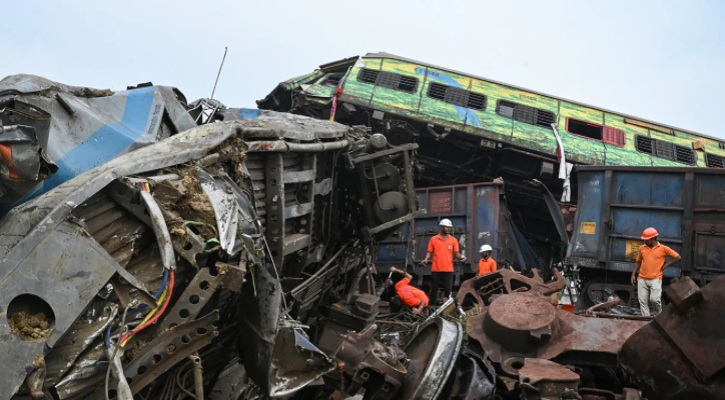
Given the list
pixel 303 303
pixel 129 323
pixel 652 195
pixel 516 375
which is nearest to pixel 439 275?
pixel 652 195

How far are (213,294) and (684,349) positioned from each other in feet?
→ 7.37

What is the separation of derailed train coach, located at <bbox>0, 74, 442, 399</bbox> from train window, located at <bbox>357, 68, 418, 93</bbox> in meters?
7.72

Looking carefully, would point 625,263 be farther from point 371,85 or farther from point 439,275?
point 371,85

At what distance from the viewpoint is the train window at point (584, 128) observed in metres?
12.3

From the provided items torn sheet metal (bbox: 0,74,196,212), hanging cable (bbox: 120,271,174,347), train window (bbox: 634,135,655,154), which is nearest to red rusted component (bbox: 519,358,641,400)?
hanging cable (bbox: 120,271,174,347)

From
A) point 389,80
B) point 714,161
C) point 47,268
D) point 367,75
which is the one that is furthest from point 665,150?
point 47,268

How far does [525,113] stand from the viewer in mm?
12250

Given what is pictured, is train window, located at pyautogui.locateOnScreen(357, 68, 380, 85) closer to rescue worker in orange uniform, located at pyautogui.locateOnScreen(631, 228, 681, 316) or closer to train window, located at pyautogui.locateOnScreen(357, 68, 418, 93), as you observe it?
train window, located at pyautogui.locateOnScreen(357, 68, 418, 93)

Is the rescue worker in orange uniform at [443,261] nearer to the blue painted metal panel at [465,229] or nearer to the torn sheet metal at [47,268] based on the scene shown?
the blue painted metal panel at [465,229]

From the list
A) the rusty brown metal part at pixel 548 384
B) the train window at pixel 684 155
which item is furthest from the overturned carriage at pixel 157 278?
the train window at pixel 684 155

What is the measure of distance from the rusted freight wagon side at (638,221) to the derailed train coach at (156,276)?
513 cm

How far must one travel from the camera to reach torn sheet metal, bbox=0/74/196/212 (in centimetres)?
364

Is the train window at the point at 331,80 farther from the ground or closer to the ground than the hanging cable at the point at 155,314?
farther from the ground

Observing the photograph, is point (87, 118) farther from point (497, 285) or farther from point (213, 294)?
point (497, 285)
